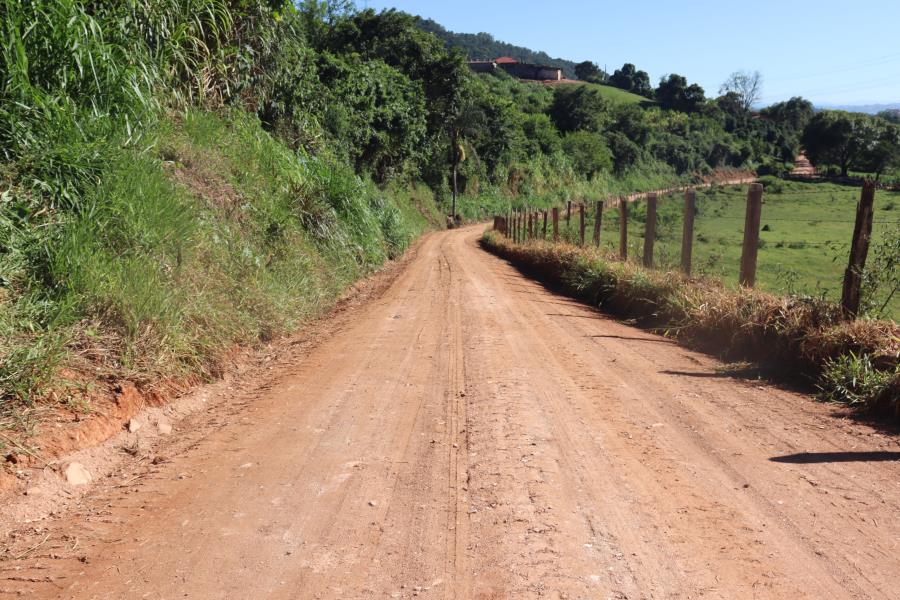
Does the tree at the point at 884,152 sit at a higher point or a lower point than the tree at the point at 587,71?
lower

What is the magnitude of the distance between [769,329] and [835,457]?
10.1 feet

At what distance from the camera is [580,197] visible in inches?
2618

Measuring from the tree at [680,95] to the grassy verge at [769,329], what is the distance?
98.1 m

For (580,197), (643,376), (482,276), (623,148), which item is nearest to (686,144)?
(623,148)

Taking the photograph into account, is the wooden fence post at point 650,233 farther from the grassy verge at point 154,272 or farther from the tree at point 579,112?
the tree at point 579,112

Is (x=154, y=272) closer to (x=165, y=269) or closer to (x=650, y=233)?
(x=165, y=269)

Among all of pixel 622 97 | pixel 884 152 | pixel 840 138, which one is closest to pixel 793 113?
pixel 622 97

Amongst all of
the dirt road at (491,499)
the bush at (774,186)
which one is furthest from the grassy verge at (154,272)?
the bush at (774,186)

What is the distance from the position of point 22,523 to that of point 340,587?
1725mm

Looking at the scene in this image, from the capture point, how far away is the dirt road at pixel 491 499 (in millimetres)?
3025

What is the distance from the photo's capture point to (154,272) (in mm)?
6051

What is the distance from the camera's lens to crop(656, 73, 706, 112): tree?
334 ft

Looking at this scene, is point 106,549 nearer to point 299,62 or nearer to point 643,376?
point 643,376

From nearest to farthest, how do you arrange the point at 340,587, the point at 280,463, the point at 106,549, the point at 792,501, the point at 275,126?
the point at 340,587
the point at 106,549
the point at 792,501
the point at 280,463
the point at 275,126
